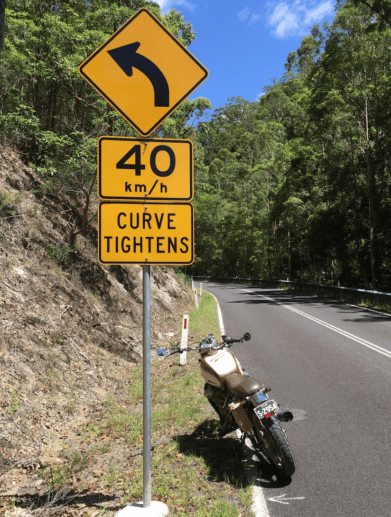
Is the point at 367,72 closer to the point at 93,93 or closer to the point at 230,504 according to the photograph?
the point at 93,93

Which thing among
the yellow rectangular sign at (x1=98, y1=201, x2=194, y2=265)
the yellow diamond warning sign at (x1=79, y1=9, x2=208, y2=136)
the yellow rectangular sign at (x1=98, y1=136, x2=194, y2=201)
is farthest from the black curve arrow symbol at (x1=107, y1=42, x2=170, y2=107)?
the yellow rectangular sign at (x1=98, y1=201, x2=194, y2=265)

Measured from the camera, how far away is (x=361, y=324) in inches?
591

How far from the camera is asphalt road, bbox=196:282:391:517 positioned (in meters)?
3.97

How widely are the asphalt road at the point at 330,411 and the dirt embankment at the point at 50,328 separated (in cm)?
254

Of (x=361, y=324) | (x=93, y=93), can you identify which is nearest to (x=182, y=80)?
(x=93, y=93)

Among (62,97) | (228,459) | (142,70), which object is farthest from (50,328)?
(62,97)

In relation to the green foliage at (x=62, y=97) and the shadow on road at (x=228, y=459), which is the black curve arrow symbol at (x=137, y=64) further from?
the green foliage at (x=62, y=97)

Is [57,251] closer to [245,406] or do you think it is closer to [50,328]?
[50,328]

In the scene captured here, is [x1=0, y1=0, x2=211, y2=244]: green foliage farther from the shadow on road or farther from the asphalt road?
the shadow on road

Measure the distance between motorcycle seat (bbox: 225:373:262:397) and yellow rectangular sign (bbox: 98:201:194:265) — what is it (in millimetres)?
1695

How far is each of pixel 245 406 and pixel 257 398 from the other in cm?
22

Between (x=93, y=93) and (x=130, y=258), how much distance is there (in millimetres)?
11244

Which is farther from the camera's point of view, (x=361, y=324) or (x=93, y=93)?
(x=361, y=324)

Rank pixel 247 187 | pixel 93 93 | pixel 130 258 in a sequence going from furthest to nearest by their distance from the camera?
pixel 247 187 → pixel 93 93 → pixel 130 258
